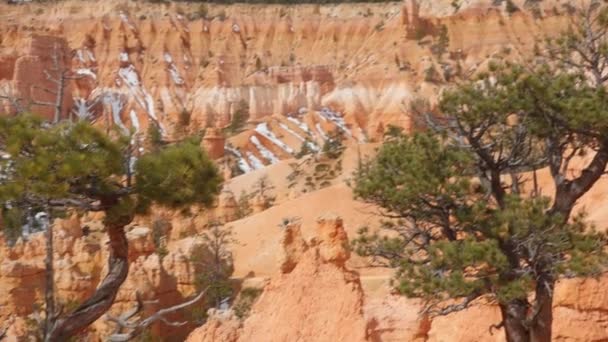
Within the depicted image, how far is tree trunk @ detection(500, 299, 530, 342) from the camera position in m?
10.0

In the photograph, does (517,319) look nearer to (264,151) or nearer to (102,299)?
(102,299)

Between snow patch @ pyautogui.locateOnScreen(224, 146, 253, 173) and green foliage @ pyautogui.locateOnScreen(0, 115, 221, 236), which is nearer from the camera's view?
green foliage @ pyautogui.locateOnScreen(0, 115, 221, 236)

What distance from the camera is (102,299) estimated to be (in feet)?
29.1

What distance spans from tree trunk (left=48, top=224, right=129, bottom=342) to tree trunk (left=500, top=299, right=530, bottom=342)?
185 inches

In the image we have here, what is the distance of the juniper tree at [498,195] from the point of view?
9555 millimetres

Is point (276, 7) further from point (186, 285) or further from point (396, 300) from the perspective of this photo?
point (396, 300)

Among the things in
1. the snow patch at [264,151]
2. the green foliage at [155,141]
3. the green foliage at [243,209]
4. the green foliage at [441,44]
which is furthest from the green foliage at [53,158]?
the green foliage at [441,44]

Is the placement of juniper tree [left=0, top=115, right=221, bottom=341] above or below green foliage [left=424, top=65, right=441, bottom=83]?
below

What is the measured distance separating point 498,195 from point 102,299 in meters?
5.14

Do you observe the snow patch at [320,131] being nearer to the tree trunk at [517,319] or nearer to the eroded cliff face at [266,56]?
the eroded cliff face at [266,56]

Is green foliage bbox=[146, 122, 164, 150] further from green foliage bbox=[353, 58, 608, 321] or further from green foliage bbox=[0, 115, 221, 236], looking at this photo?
green foliage bbox=[353, 58, 608, 321]

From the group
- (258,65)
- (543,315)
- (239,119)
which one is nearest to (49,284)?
(543,315)

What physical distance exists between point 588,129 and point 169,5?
81.1 metres

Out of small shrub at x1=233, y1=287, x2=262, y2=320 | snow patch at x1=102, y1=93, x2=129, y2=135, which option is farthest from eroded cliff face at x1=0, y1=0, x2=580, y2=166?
small shrub at x1=233, y1=287, x2=262, y2=320
